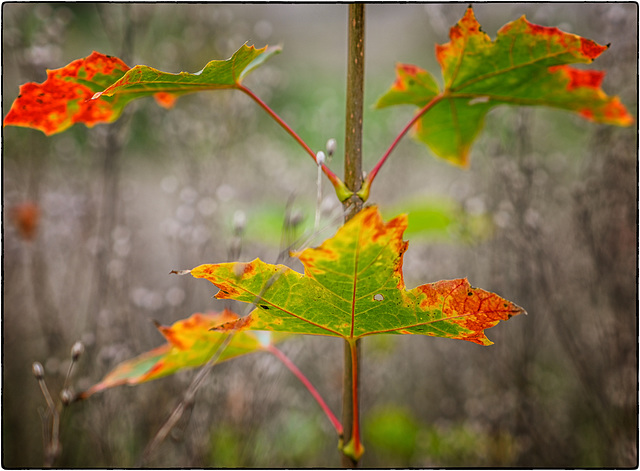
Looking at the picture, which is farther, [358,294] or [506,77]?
[506,77]

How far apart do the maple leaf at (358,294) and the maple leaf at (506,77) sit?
231 mm

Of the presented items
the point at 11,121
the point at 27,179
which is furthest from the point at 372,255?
the point at 27,179

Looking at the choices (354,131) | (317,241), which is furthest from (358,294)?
(317,241)

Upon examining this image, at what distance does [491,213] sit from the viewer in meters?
1.26

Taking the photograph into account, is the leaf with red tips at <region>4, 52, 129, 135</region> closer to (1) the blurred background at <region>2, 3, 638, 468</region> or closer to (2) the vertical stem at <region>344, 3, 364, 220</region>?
(2) the vertical stem at <region>344, 3, 364, 220</region>

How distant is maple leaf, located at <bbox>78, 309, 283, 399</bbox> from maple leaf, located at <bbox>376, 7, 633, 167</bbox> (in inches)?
12.6

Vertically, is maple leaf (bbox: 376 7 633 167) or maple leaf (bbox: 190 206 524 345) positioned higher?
maple leaf (bbox: 376 7 633 167)

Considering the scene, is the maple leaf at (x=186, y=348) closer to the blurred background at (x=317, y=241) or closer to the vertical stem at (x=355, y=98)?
the vertical stem at (x=355, y=98)

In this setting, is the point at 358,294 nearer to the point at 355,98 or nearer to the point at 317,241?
the point at 355,98

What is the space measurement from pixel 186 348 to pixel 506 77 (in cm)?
44

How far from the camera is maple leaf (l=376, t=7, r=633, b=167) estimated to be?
41 centimetres

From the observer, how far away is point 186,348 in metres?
0.48

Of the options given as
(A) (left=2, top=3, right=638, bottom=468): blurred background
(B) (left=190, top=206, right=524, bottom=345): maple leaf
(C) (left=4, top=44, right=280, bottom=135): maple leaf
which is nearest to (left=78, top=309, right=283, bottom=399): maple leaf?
(B) (left=190, top=206, right=524, bottom=345): maple leaf

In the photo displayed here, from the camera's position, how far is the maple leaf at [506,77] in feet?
1.33
